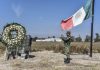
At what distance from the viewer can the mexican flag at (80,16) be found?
23.9 meters

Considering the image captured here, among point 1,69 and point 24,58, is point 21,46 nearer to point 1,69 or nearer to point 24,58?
point 24,58

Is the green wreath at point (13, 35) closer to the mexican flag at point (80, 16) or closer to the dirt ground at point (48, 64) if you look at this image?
the dirt ground at point (48, 64)

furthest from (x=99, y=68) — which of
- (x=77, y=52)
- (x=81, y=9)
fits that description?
(x=77, y=52)

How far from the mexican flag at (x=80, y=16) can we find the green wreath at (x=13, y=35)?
2565mm

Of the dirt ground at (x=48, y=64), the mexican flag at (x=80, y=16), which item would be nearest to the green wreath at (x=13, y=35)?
the dirt ground at (x=48, y=64)

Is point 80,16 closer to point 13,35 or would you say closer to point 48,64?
point 13,35

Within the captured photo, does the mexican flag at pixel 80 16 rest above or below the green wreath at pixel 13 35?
above

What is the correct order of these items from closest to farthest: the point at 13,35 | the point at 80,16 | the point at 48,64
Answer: the point at 48,64 → the point at 80,16 → the point at 13,35

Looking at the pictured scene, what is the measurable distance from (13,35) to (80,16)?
426 cm

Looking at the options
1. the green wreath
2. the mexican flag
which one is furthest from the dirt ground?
the mexican flag

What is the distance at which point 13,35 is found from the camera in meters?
25.1

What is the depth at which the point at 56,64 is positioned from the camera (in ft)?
68.8

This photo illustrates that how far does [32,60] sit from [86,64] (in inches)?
147

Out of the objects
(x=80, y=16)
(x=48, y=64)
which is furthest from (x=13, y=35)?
(x=48, y=64)
